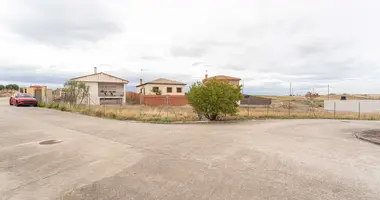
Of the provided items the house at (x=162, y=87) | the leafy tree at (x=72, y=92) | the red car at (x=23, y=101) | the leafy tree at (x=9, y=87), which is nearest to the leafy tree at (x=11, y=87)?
the leafy tree at (x=9, y=87)

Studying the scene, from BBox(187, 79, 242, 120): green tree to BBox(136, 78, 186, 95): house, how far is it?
24254 mm

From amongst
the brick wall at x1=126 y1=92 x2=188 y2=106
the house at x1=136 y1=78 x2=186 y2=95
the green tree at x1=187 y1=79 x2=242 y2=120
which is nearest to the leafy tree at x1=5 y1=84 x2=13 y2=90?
the house at x1=136 y1=78 x2=186 y2=95

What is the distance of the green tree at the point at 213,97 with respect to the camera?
14.8 meters

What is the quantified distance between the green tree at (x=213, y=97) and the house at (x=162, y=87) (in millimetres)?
24254

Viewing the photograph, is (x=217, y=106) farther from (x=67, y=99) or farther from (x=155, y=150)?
(x=67, y=99)

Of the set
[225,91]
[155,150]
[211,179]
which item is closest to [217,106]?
[225,91]

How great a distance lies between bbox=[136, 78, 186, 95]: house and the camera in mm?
39528

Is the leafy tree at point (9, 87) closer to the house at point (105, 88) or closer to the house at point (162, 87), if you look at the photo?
the house at point (105, 88)

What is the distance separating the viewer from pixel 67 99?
2420 cm

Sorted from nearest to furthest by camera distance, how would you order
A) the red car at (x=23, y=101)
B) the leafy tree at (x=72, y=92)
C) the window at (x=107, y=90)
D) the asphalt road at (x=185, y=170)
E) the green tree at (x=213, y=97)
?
the asphalt road at (x=185, y=170)
the green tree at (x=213, y=97)
the leafy tree at (x=72, y=92)
the red car at (x=23, y=101)
the window at (x=107, y=90)

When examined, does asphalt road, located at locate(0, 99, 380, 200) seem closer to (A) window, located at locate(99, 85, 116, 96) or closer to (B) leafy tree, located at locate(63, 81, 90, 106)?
(B) leafy tree, located at locate(63, 81, 90, 106)

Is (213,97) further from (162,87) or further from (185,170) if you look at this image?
(162,87)

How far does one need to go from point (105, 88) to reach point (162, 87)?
1032 cm

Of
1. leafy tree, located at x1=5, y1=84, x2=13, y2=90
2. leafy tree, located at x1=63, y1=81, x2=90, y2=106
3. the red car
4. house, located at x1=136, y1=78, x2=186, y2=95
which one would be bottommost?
the red car
